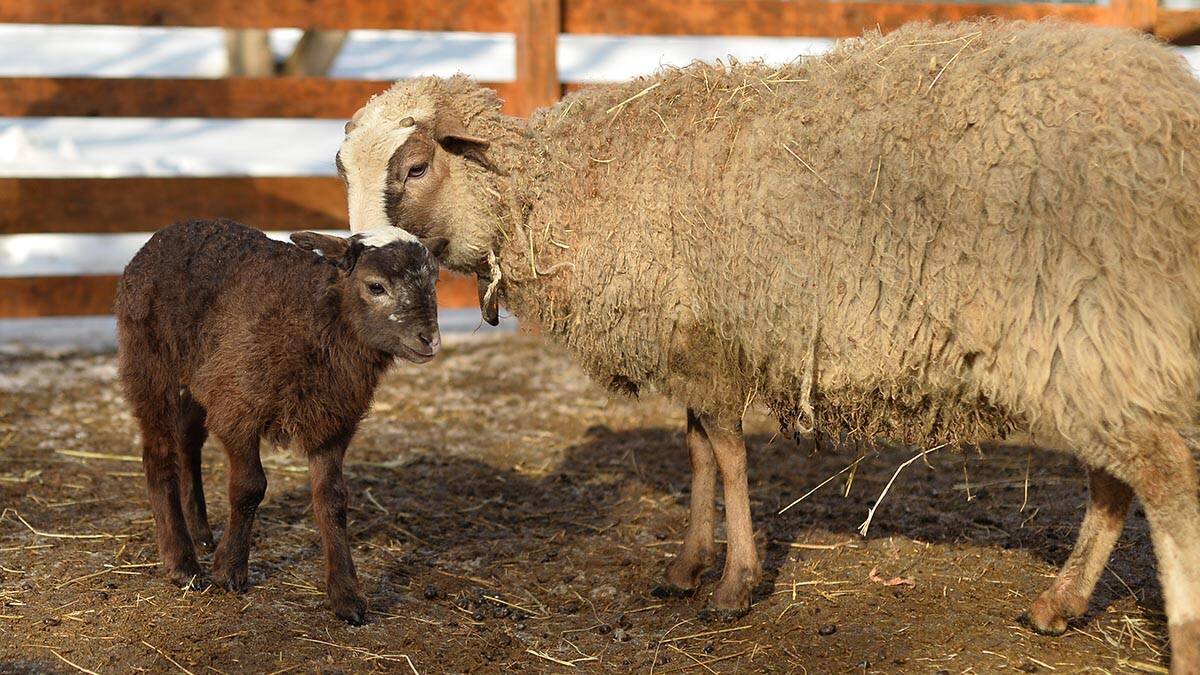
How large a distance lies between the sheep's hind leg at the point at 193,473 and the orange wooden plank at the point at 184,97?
3.76 metres

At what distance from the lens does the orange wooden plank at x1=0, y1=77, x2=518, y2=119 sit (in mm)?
7863

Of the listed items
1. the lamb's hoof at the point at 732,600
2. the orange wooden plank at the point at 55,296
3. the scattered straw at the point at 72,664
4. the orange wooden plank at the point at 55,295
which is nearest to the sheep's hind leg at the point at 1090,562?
the lamb's hoof at the point at 732,600

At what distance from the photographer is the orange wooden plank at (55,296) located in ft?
26.3

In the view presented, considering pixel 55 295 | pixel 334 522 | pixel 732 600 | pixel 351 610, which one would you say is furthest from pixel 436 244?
pixel 55 295

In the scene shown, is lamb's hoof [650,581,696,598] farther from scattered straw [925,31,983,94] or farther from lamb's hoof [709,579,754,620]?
scattered straw [925,31,983,94]

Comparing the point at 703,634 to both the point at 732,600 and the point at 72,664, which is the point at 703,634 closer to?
the point at 732,600

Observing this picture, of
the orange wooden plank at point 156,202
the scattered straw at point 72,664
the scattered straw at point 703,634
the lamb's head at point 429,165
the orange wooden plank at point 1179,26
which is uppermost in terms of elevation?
the orange wooden plank at point 1179,26

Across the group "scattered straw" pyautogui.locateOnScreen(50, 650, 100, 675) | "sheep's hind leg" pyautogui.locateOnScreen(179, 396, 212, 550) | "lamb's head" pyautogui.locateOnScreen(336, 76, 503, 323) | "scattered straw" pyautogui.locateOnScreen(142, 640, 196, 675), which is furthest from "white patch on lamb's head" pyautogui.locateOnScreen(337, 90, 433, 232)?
"scattered straw" pyautogui.locateOnScreen(50, 650, 100, 675)

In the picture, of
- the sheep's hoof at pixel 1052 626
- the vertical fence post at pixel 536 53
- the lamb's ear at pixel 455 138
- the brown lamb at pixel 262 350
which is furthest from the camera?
the vertical fence post at pixel 536 53

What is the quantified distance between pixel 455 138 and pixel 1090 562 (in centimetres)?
278

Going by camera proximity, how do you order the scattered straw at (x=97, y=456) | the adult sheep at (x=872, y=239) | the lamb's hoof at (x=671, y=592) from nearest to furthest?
the adult sheep at (x=872, y=239) → the lamb's hoof at (x=671, y=592) → the scattered straw at (x=97, y=456)

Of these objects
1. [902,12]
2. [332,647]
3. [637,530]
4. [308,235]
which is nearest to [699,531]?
[637,530]

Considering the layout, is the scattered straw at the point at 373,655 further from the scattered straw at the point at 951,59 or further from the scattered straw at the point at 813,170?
the scattered straw at the point at 951,59

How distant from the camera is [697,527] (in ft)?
15.3
